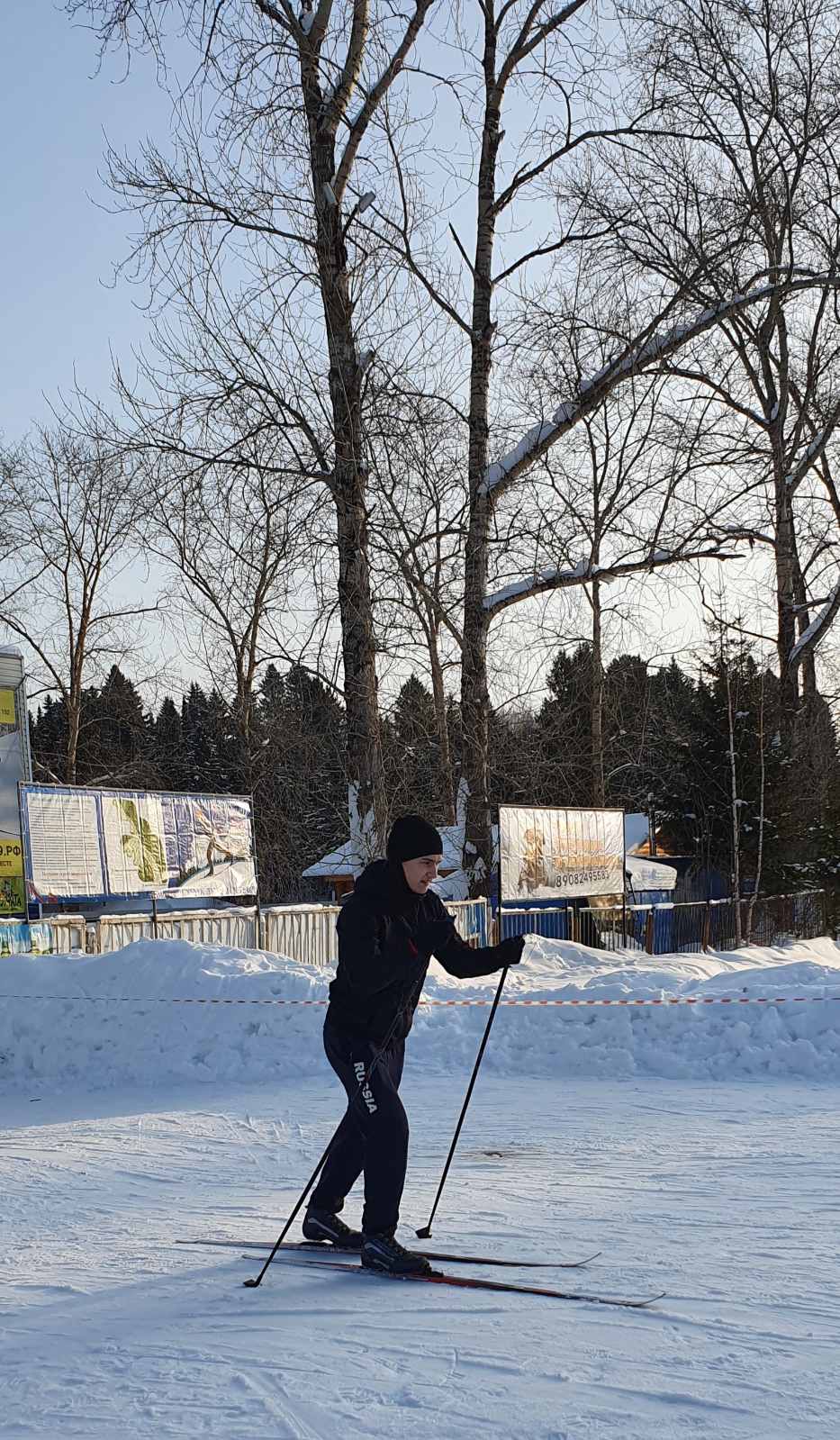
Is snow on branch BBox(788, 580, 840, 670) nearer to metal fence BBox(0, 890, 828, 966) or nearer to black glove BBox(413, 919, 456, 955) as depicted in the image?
metal fence BBox(0, 890, 828, 966)

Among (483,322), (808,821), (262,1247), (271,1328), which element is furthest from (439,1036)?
(808,821)

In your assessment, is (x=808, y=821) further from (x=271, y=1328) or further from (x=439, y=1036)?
(x=271, y=1328)

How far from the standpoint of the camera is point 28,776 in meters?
17.0

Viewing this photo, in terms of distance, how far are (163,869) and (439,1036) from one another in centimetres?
768

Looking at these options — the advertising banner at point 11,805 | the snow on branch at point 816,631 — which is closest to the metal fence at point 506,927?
the advertising banner at point 11,805

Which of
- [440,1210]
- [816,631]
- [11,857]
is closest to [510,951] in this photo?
[440,1210]

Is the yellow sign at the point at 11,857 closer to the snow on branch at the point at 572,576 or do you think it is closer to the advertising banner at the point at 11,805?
the advertising banner at the point at 11,805

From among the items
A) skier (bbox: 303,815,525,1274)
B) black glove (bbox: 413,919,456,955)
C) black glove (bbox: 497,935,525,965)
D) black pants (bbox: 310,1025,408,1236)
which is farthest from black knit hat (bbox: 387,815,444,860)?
black pants (bbox: 310,1025,408,1236)

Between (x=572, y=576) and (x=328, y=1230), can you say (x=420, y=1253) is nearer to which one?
(x=328, y=1230)

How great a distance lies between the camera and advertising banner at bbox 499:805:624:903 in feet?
63.3

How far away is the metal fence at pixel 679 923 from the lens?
2048cm

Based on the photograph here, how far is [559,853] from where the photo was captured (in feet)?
68.3

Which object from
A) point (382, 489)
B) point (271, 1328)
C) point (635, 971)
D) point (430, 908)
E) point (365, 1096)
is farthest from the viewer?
point (382, 489)

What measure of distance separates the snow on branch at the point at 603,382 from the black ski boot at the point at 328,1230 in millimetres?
13205
